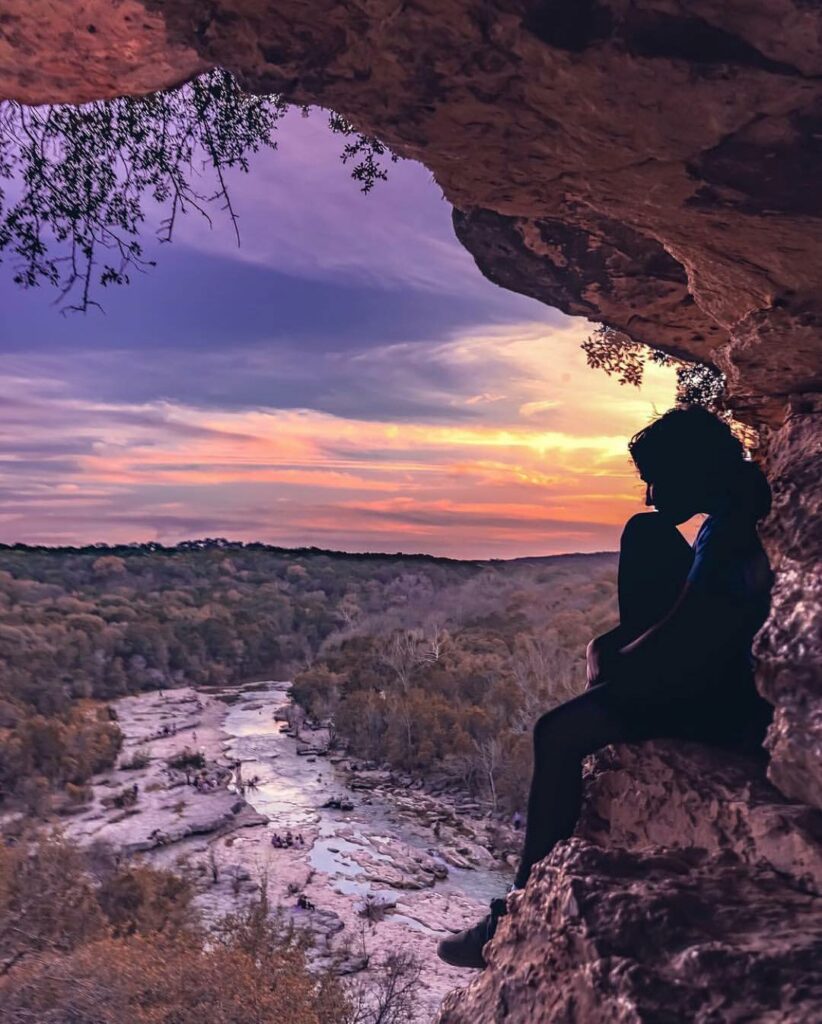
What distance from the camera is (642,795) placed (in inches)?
107

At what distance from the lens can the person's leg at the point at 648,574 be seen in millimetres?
2842

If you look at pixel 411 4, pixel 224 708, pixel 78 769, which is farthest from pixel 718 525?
pixel 224 708

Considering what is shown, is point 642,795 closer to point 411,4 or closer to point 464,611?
point 411,4

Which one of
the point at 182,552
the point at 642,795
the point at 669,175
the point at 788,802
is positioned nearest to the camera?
the point at 788,802

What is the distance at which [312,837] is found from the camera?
15.3 m

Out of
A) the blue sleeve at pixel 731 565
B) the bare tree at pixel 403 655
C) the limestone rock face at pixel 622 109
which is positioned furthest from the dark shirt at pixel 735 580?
the bare tree at pixel 403 655

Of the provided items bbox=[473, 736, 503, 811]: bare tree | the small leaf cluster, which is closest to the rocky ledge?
the small leaf cluster

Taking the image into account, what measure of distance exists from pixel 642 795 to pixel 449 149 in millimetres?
2370

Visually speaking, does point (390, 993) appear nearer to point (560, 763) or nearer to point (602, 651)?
point (560, 763)

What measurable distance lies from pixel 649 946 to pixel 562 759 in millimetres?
841

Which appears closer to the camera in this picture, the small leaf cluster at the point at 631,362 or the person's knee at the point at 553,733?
the person's knee at the point at 553,733

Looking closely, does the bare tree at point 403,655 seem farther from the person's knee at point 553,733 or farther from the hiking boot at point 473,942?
the person's knee at point 553,733

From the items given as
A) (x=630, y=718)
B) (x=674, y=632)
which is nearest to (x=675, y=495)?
(x=674, y=632)

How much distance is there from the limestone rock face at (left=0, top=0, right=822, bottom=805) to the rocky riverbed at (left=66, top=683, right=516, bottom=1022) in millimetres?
9029
